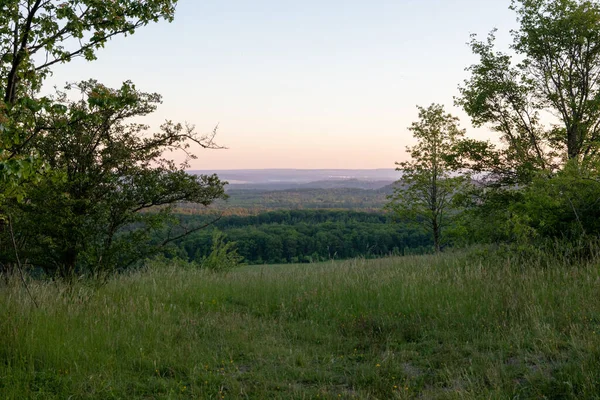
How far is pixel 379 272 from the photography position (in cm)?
1020

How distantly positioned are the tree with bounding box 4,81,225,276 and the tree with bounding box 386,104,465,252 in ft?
40.1

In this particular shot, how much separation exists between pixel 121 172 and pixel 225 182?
373cm

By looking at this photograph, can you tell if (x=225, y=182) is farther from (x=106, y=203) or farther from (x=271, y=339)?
(x=271, y=339)

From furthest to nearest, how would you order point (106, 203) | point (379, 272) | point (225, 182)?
point (225, 182), point (106, 203), point (379, 272)

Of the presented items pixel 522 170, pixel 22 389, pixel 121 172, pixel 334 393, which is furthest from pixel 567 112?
pixel 22 389

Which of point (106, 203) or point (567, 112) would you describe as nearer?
point (106, 203)

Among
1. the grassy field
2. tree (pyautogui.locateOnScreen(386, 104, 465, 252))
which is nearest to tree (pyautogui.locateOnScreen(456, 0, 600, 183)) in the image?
tree (pyautogui.locateOnScreen(386, 104, 465, 252))

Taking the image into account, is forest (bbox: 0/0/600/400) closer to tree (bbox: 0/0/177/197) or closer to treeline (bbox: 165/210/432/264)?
tree (bbox: 0/0/177/197)

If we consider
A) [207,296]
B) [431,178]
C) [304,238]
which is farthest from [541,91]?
[304,238]

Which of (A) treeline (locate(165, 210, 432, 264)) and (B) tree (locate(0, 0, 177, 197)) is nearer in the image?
(B) tree (locate(0, 0, 177, 197))

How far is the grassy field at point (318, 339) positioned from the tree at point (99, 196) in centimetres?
414

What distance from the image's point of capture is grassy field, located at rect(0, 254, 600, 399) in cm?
477

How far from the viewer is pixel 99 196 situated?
1319 cm

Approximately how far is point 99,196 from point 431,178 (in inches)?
631
